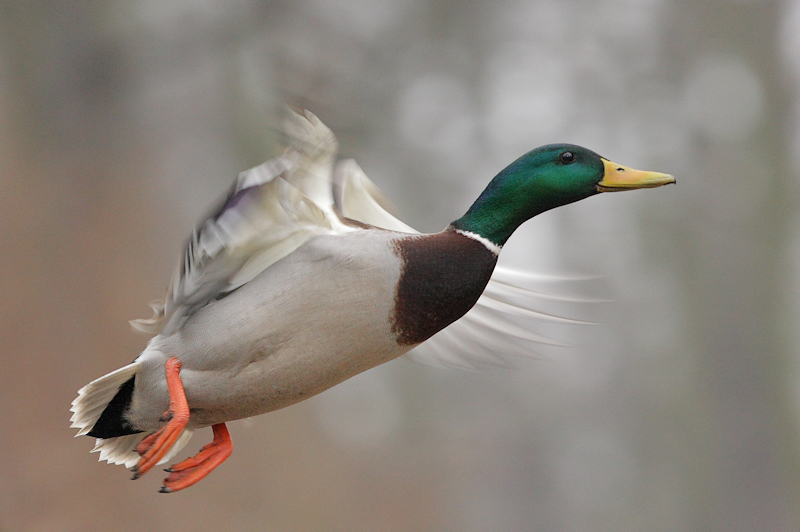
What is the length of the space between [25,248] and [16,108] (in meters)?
0.77

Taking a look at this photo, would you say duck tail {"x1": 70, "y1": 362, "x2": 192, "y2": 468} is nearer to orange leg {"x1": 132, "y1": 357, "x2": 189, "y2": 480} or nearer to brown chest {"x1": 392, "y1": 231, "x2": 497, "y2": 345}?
orange leg {"x1": 132, "y1": 357, "x2": 189, "y2": 480}

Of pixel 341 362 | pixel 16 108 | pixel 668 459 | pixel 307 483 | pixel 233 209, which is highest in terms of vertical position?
pixel 16 108

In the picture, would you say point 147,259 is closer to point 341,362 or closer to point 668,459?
point 341,362

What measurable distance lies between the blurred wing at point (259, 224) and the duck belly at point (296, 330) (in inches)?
0.9

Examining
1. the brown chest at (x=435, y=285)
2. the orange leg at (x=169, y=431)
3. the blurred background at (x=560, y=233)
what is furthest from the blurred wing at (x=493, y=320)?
the blurred background at (x=560, y=233)

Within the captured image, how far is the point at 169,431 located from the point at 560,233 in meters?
3.60

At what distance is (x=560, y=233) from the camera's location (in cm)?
451

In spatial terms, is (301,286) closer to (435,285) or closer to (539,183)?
(435,285)

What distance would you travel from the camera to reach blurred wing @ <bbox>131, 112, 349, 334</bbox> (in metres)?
1.16

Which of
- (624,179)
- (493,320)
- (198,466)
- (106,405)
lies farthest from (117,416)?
(624,179)

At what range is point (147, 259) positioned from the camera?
3.33 m

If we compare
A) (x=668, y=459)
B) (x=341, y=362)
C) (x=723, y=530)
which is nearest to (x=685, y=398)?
(x=668, y=459)

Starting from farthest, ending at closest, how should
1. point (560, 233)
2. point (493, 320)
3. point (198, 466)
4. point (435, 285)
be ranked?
point (560, 233)
point (493, 320)
point (198, 466)
point (435, 285)

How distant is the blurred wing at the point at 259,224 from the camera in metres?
1.16
